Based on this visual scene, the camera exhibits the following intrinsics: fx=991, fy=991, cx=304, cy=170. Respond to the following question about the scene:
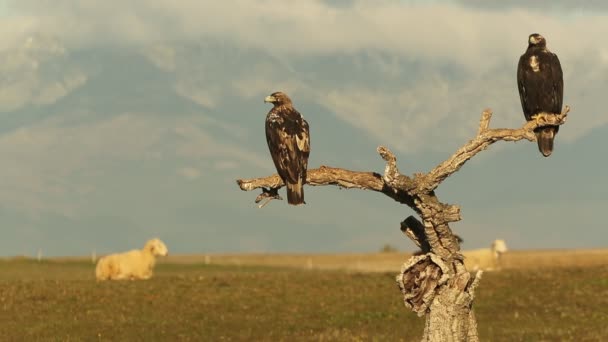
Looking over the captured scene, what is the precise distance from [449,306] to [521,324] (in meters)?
14.0

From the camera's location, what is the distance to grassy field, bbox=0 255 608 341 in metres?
29.8

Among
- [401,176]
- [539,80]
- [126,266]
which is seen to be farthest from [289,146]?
[126,266]

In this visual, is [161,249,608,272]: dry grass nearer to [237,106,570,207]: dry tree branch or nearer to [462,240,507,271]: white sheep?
[462,240,507,271]: white sheep

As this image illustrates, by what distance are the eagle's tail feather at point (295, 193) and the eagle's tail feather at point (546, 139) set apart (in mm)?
5872

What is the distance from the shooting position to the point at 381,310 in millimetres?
34875

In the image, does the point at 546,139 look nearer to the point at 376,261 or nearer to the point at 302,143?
the point at 302,143

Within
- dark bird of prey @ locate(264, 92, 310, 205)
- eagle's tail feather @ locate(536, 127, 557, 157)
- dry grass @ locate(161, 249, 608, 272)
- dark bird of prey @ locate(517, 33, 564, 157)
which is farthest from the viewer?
dry grass @ locate(161, 249, 608, 272)

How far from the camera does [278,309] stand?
34875mm

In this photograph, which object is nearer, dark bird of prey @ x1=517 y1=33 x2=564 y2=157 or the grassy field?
dark bird of prey @ x1=517 y1=33 x2=564 y2=157

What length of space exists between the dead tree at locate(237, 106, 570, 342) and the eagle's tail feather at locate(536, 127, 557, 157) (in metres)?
2.68

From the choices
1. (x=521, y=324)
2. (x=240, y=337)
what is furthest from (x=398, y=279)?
(x=521, y=324)

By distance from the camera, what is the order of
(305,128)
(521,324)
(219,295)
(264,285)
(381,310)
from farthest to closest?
Result: (264,285), (219,295), (381,310), (521,324), (305,128)

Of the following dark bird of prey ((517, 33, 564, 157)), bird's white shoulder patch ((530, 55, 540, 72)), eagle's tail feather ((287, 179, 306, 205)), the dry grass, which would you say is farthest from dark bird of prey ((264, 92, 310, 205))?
the dry grass

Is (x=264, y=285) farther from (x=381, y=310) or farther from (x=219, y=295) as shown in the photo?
(x=381, y=310)
